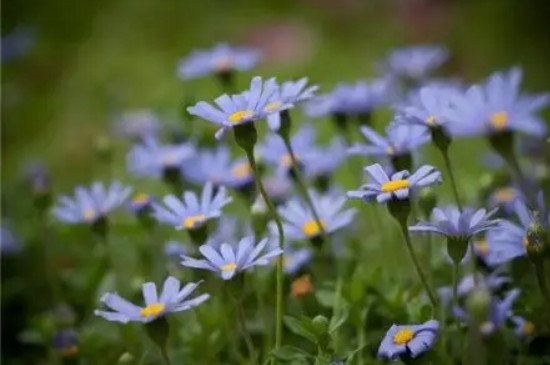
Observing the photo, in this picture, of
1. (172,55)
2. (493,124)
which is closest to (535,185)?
(493,124)

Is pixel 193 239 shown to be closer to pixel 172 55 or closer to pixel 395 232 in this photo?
pixel 395 232

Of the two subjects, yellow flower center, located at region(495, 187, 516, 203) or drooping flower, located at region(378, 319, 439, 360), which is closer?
drooping flower, located at region(378, 319, 439, 360)

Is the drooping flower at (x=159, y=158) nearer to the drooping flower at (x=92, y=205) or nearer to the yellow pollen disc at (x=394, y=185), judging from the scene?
the drooping flower at (x=92, y=205)

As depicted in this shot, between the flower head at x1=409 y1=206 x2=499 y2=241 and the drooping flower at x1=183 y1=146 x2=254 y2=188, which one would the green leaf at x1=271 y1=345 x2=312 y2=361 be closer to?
the flower head at x1=409 y1=206 x2=499 y2=241

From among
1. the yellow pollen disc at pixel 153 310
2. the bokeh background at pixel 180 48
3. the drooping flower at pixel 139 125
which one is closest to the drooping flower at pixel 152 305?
the yellow pollen disc at pixel 153 310

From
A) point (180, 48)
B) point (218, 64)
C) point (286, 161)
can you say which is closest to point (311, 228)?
point (286, 161)

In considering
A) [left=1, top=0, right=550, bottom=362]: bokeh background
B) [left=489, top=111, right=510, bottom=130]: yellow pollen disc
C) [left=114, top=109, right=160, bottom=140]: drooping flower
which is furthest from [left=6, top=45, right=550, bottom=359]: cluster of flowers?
[left=1, top=0, right=550, bottom=362]: bokeh background
